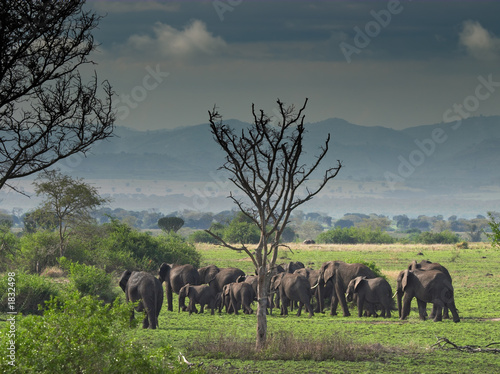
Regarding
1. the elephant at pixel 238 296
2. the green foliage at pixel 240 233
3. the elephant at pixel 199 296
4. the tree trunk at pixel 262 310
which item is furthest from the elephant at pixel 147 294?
the green foliage at pixel 240 233

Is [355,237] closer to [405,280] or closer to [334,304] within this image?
[334,304]

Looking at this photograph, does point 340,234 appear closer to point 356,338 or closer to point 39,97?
point 356,338

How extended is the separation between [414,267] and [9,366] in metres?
23.8

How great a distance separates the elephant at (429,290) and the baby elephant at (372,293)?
2.57 ft

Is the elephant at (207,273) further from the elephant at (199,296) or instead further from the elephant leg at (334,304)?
the elephant leg at (334,304)

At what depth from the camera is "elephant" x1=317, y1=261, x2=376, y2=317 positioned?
3153cm

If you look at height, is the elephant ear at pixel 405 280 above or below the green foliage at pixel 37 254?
below

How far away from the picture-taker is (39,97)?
16.8 meters

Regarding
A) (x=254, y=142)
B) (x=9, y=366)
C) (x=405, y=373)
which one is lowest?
(x=405, y=373)

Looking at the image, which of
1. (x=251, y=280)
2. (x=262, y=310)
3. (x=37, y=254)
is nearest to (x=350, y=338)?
(x=262, y=310)

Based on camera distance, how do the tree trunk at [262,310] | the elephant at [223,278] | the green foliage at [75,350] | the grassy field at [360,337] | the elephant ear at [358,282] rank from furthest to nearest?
the elephant at [223,278] → the elephant ear at [358,282] → the tree trunk at [262,310] → the grassy field at [360,337] → the green foliage at [75,350]

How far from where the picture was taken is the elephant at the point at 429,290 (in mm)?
27219

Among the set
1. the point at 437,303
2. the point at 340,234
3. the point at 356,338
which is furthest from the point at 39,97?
the point at 340,234

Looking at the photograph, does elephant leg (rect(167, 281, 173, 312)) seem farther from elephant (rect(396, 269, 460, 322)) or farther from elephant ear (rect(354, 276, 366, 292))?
elephant (rect(396, 269, 460, 322))
